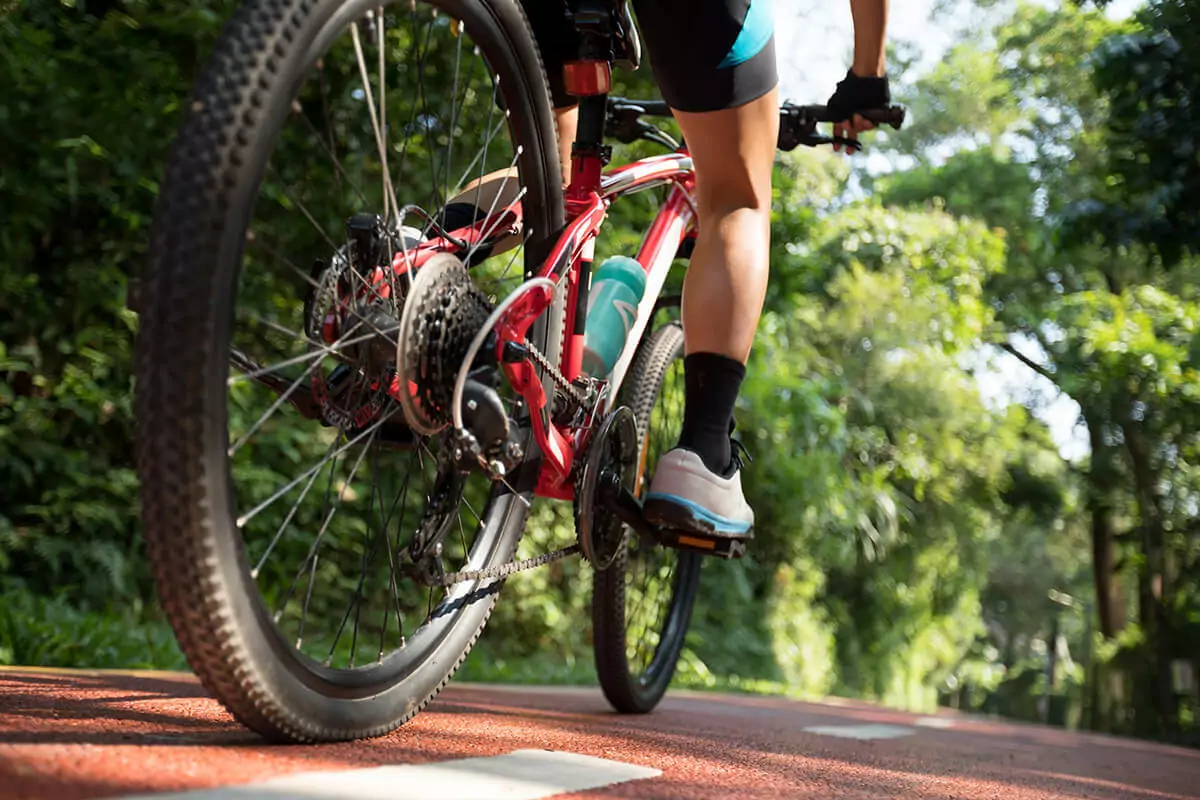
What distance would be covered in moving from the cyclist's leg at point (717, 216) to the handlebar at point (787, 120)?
1.47ft

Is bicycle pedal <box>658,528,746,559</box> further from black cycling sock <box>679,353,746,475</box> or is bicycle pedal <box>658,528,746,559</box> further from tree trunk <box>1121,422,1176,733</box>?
tree trunk <box>1121,422,1176,733</box>

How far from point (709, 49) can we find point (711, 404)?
23.0 inches

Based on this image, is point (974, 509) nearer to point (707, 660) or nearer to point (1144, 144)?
point (707, 660)

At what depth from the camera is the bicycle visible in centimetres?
118

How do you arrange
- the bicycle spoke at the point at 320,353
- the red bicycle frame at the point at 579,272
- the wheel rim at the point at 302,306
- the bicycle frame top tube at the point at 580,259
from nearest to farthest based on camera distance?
the bicycle spoke at the point at 320,353
the red bicycle frame at the point at 579,272
the bicycle frame top tube at the point at 580,259
the wheel rim at the point at 302,306

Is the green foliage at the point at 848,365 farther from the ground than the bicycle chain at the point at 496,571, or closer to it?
farther from the ground

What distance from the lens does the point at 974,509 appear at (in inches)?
731

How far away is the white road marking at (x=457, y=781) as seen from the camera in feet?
3.66

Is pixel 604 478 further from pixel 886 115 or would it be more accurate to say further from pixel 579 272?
pixel 886 115

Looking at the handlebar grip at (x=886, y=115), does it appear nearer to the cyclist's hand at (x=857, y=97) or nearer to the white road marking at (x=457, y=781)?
the cyclist's hand at (x=857, y=97)

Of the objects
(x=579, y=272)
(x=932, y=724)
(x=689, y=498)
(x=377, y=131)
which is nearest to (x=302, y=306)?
(x=579, y=272)

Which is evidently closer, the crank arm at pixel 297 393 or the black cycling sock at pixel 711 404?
the crank arm at pixel 297 393

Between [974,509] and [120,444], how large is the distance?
15.6 metres

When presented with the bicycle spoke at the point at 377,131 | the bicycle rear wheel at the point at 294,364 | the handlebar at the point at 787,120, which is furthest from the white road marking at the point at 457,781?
the handlebar at the point at 787,120
